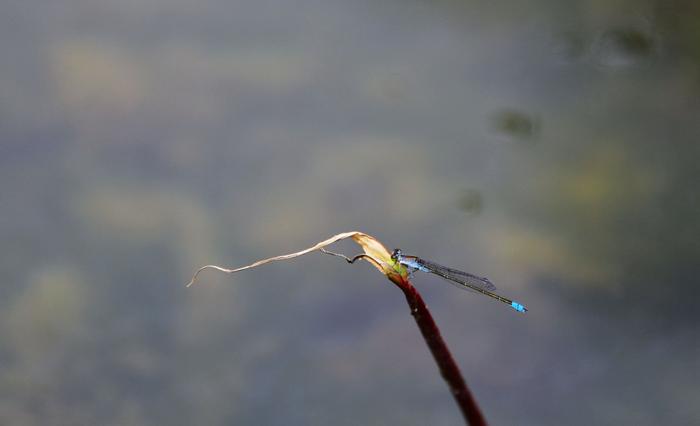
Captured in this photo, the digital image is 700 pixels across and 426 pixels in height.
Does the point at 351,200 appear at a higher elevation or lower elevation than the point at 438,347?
higher

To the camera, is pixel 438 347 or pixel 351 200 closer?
pixel 438 347

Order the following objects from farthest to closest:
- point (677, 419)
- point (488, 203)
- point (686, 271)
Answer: point (488, 203) < point (686, 271) < point (677, 419)

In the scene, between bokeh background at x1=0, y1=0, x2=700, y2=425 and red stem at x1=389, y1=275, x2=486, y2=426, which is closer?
red stem at x1=389, y1=275, x2=486, y2=426

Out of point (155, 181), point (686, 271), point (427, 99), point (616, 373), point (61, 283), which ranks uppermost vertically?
point (427, 99)

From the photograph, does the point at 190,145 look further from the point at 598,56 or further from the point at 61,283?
the point at 598,56

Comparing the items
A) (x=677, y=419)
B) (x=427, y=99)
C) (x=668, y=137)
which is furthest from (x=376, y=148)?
(x=677, y=419)
